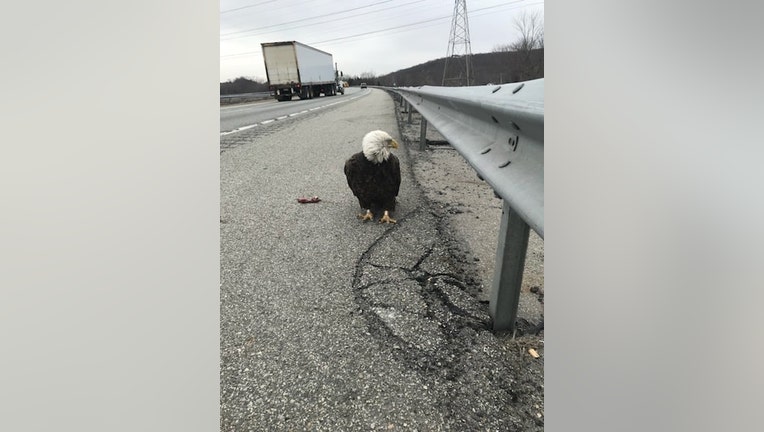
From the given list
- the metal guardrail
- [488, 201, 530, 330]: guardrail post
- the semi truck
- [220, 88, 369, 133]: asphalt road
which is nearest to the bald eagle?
the metal guardrail

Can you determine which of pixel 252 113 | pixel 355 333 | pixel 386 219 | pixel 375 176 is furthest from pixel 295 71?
pixel 355 333

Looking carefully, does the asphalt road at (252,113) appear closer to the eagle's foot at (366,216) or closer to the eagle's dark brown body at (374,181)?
the eagle's dark brown body at (374,181)

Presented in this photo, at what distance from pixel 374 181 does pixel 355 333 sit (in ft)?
5.15

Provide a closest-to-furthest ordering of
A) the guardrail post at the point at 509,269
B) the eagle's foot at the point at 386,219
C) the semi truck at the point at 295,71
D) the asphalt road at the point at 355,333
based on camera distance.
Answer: the asphalt road at the point at 355,333
the guardrail post at the point at 509,269
the eagle's foot at the point at 386,219
the semi truck at the point at 295,71

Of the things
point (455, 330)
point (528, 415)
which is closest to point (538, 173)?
point (528, 415)

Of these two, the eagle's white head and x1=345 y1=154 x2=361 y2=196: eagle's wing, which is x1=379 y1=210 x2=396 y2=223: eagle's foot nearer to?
x1=345 y1=154 x2=361 y2=196: eagle's wing

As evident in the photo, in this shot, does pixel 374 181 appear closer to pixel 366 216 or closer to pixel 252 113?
pixel 366 216

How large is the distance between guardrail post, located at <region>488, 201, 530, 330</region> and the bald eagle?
1.43m

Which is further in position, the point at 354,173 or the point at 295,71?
the point at 295,71

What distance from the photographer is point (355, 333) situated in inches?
63.9

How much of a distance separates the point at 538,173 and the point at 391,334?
0.90 metres

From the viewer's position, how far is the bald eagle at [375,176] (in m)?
3.02

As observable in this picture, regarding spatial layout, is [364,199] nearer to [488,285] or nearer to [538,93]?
[488,285]

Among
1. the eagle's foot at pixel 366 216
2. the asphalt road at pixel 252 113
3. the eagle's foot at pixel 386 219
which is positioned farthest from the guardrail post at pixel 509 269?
the asphalt road at pixel 252 113
